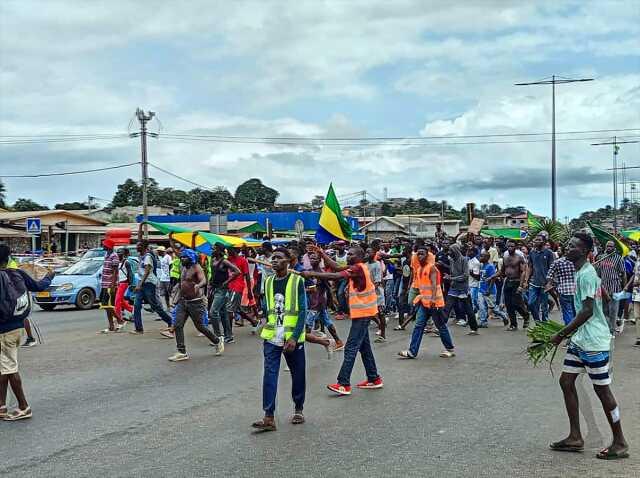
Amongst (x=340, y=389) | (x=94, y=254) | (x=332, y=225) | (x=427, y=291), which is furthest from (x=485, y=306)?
(x=94, y=254)

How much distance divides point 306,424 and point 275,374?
590mm

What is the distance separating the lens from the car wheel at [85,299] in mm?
19422

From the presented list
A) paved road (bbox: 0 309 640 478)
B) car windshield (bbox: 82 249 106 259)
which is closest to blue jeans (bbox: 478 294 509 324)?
paved road (bbox: 0 309 640 478)

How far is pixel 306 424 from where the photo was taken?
22.0ft

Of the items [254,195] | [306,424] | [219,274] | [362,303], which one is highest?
[254,195]

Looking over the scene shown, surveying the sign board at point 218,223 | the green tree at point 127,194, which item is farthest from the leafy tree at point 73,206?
the sign board at point 218,223

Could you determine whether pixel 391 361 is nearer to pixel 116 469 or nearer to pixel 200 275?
pixel 200 275

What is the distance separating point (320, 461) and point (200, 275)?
555 centimetres

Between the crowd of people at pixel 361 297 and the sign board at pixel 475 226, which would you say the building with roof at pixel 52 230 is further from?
the sign board at pixel 475 226

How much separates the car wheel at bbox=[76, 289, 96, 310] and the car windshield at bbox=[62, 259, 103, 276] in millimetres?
532

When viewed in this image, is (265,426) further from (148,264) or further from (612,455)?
(148,264)

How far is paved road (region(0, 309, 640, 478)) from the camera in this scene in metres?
5.43

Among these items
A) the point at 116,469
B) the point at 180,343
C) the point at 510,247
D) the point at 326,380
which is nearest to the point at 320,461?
the point at 116,469

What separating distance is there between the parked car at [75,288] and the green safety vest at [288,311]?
13.6m
